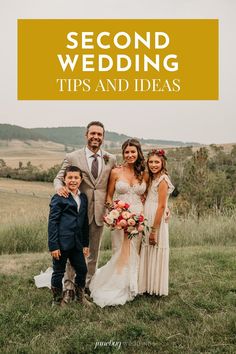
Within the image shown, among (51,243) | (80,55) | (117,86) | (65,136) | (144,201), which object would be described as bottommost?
(51,243)

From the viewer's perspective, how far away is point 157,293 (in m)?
5.29

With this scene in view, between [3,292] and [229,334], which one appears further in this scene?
[3,292]

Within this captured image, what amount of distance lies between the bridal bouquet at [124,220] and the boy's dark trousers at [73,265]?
1.69 ft

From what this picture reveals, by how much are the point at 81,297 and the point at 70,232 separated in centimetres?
86

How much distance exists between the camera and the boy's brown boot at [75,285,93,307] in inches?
198

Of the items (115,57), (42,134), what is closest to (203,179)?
(115,57)

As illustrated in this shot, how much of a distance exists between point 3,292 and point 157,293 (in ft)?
6.55

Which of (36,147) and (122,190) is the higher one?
(36,147)

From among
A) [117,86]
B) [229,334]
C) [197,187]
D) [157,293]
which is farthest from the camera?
[197,187]

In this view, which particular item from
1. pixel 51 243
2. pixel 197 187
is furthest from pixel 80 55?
pixel 197 187

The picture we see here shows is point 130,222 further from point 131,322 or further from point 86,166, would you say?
point 131,322

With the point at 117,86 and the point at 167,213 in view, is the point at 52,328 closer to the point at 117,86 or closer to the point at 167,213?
the point at 167,213

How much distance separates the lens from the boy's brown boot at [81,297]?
16.5 feet

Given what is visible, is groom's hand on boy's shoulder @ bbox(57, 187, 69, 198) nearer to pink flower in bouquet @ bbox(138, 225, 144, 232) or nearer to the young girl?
pink flower in bouquet @ bbox(138, 225, 144, 232)
